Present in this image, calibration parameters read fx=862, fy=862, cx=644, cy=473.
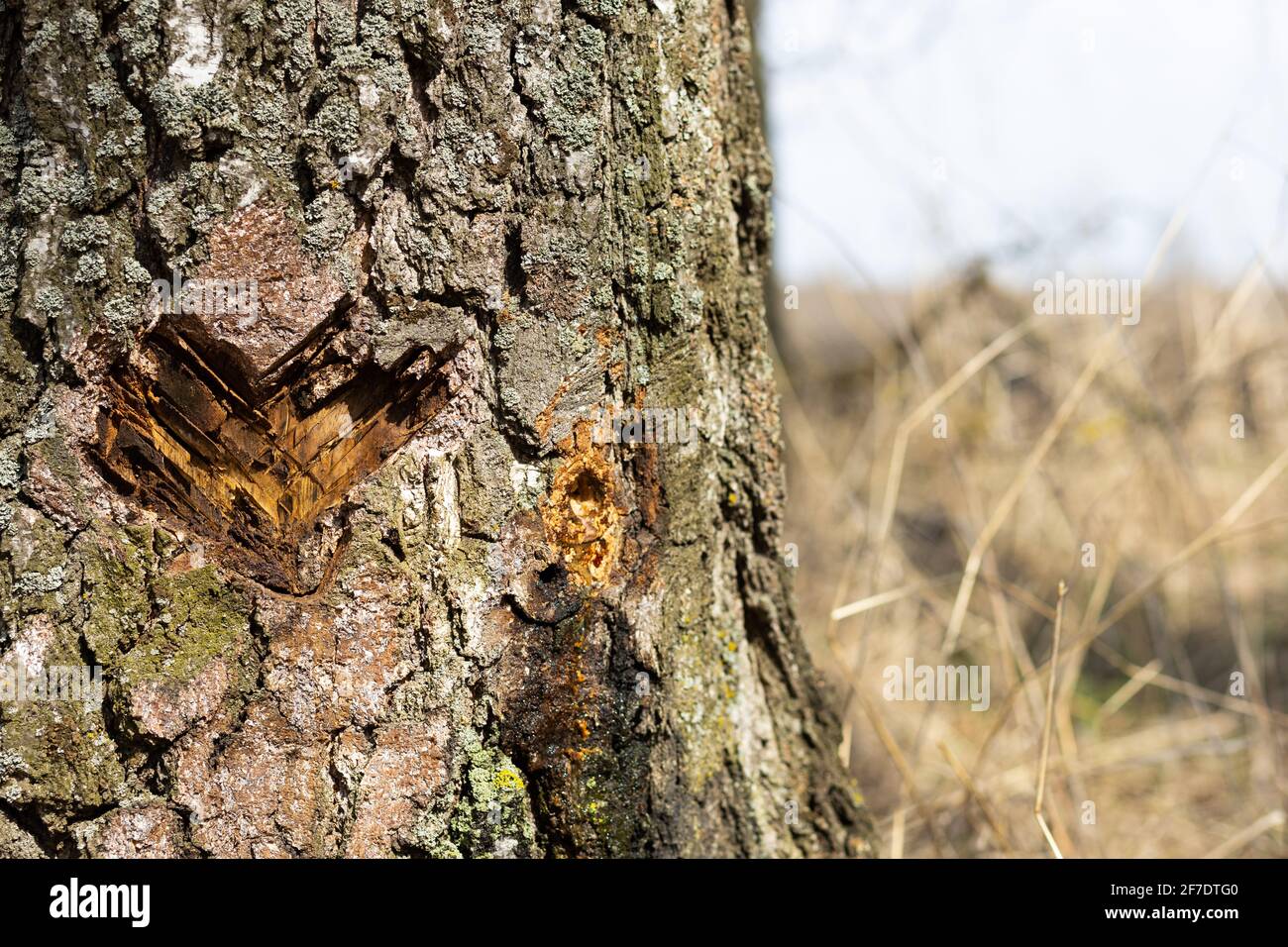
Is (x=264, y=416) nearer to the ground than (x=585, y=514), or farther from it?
farther from it

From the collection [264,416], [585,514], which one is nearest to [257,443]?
[264,416]

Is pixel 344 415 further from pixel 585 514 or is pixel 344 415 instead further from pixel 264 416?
pixel 585 514

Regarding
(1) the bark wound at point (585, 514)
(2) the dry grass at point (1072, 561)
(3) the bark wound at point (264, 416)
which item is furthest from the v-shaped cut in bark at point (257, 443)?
(2) the dry grass at point (1072, 561)

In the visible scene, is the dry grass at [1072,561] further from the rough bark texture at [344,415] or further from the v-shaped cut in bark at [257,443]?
the v-shaped cut in bark at [257,443]

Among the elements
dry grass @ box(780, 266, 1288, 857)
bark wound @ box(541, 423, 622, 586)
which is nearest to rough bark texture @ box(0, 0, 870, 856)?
bark wound @ box(541, 423, 622, 586)

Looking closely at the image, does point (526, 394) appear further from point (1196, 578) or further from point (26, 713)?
point (1196, 578)

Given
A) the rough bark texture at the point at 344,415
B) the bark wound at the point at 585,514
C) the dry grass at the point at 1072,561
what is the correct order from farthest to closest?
the dry grass at the point at 1072,561
the bark wound at the point at 585,514
the rough bark texture at the point at 344,415
